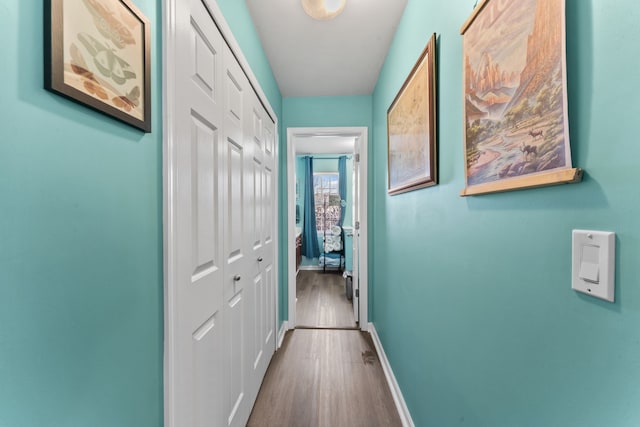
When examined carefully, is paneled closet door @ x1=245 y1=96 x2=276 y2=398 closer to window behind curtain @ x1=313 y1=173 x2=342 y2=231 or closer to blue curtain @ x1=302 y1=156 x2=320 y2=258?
blue curtain @ x1=302 y1=156 x2=320 y2=258

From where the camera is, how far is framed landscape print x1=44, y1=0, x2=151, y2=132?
18.0 inches

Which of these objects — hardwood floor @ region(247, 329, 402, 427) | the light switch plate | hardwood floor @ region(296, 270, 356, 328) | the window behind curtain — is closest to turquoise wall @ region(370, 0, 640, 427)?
the light switch plate

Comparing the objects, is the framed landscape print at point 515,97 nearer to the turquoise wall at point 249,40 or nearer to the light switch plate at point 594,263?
the light switch plate at point 594,263

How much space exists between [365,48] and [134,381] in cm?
224

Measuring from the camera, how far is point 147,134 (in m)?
0.71

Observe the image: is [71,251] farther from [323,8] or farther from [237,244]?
[323,8]

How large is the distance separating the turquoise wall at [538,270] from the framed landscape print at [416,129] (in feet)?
0.16

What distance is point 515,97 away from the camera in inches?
24.9

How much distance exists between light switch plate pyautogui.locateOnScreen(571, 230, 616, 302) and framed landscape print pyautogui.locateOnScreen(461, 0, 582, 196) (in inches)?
4.3

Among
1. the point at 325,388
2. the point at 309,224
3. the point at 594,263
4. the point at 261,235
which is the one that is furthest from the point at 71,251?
the point at 309,224

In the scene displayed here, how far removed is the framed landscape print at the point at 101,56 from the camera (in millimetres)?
456

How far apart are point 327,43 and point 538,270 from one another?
1907 millimetres

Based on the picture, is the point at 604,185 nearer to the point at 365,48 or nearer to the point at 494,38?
the point at 494,38

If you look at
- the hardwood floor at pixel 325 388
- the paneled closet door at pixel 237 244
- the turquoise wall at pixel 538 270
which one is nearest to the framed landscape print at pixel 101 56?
the paneled closet door at pixel 237 244
